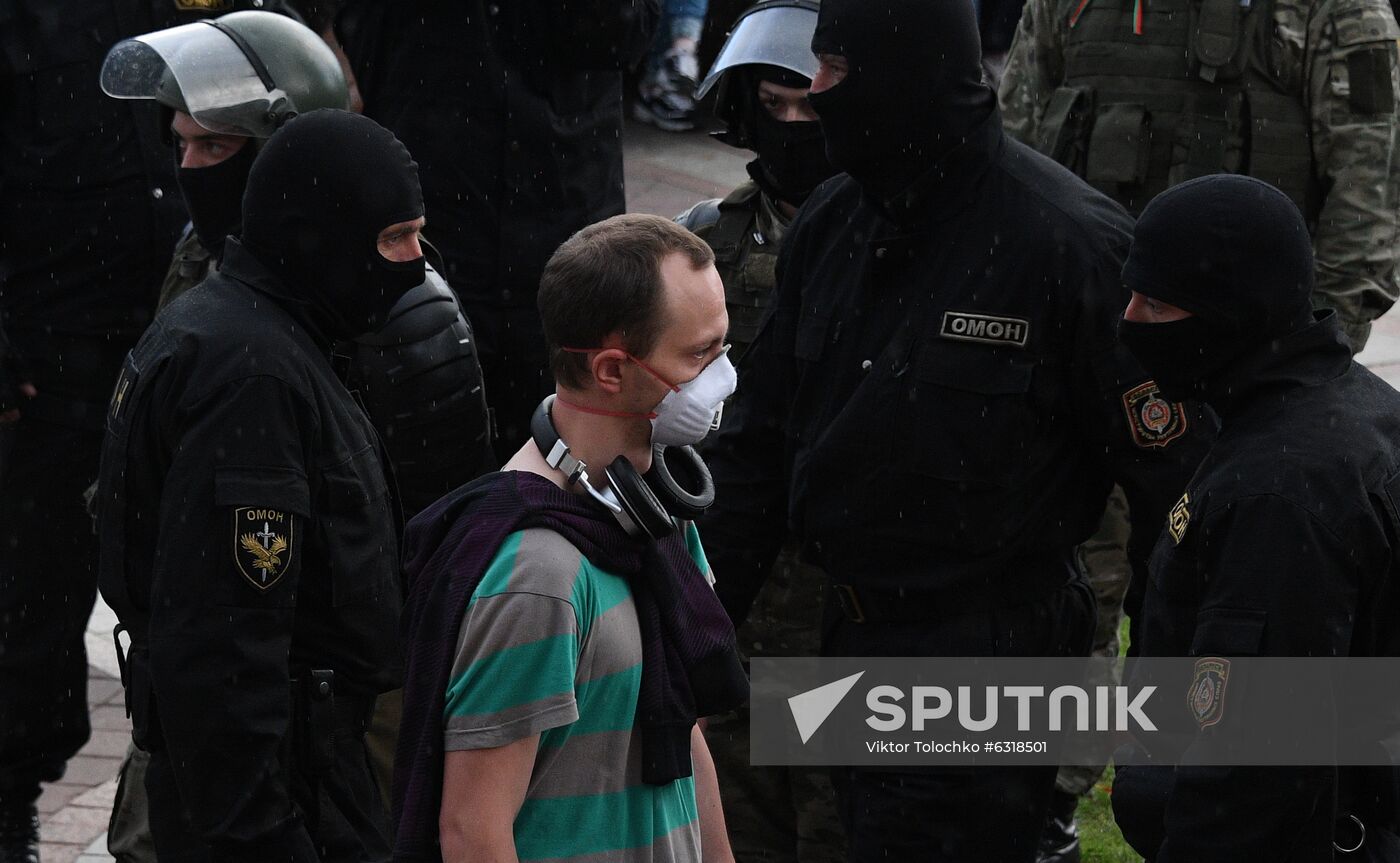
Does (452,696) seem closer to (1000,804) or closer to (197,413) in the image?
(197,413)

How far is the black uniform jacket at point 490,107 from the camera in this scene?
19.0 ft

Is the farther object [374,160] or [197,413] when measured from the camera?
[374,160]

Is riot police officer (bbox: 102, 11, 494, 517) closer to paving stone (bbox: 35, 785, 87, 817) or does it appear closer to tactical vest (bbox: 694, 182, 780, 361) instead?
tactical vest (bbox: 694, 182, 780, 361)

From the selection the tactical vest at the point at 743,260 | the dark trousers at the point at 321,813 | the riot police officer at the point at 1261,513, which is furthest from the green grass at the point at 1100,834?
the dark trousers at the point at 321,813

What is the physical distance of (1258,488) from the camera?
3098 mm

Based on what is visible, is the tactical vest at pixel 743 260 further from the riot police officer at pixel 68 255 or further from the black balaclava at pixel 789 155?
the riot police officer at pixel 68 255

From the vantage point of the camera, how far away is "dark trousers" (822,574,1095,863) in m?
3.84

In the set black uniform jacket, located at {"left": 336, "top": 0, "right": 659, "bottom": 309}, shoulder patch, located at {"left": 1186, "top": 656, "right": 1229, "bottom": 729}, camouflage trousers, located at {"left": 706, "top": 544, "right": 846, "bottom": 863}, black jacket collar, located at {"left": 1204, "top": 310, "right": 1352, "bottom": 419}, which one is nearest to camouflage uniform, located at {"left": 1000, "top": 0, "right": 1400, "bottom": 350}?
black uniform jacket, located at {"left": 336, "top": 0, "right": 659, "bottom": 309}

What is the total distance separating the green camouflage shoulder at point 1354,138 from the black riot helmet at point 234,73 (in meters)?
2.88

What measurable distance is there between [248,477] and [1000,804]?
174 cm

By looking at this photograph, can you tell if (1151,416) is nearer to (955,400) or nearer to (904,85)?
(955,400)

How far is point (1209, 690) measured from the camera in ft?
10.3

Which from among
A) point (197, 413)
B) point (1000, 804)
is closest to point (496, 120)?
point (197, 413)

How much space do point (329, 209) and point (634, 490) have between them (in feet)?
4.03
